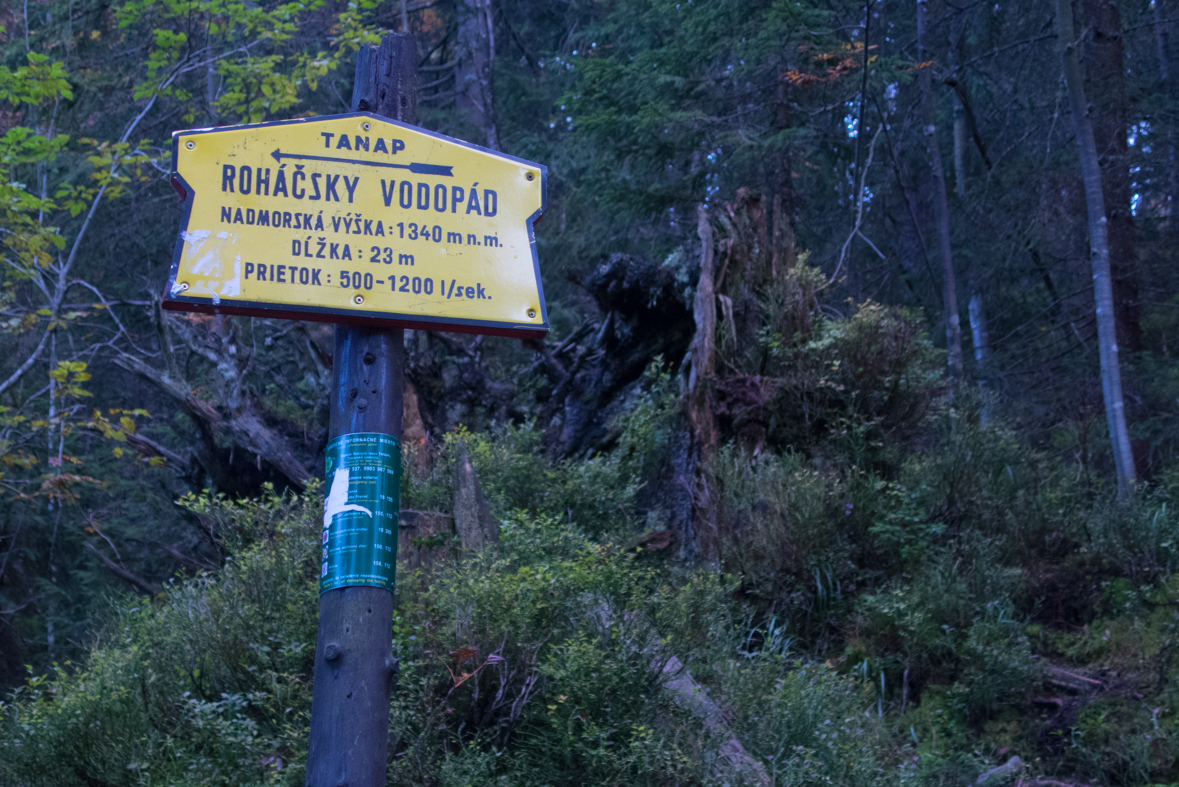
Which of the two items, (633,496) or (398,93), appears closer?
(398,93)

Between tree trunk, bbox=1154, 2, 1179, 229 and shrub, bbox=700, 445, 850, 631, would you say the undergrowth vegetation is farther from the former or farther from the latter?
tree trunk, bbox=1154, 2, 1179, 229

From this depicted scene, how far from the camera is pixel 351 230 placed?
9.46 feet

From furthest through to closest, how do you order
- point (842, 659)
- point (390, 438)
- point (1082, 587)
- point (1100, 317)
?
point (1100, 317) → point (1082, 587) → point (842, 659) → point (390, 438)

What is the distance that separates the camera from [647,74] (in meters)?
11.7

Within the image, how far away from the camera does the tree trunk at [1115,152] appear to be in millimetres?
Result: 9820

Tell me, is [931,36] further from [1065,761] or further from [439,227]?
[439,227]

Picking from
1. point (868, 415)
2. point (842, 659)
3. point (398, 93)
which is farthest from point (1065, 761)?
point (398, 93)

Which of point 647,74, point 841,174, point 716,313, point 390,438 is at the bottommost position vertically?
point 390,438

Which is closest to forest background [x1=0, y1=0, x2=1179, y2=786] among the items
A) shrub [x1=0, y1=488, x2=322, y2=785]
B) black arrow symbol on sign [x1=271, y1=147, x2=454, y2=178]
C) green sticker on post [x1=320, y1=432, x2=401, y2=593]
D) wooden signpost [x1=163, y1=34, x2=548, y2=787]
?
shrub [x1=0, y1=488, x2=322, y2=785]

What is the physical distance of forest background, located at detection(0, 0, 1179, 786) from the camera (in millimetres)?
4434

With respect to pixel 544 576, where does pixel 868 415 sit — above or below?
above

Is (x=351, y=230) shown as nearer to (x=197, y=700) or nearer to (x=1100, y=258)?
(x=197, y=700)

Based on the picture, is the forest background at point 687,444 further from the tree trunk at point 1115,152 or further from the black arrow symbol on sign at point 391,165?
the black arrow symbol on sign at point 391,165

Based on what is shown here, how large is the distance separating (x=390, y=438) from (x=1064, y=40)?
8006 mm
